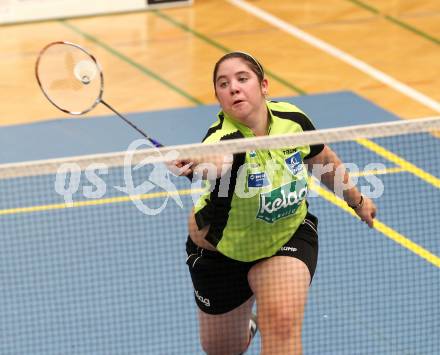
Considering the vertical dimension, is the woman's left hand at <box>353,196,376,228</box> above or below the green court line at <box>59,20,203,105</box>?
below

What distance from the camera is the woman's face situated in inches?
229

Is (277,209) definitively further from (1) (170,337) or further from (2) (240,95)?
(1) (170,337)

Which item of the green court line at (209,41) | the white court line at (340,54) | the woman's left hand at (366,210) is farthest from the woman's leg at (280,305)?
the green court line at (209,41)

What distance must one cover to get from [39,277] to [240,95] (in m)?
3.05

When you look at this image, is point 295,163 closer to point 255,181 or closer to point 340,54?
point 255,181

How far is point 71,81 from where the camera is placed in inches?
249

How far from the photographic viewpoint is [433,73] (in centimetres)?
1218

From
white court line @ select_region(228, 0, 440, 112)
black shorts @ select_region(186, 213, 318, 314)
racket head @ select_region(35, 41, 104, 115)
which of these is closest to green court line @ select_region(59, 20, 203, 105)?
white court line @ select_region(228, 0, 440, 112)

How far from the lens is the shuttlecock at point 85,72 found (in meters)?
6.28

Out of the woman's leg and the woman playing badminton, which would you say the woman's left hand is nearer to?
the woman playing badminton

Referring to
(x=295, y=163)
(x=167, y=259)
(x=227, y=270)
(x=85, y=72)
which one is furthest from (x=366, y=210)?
(x=167, y=259)

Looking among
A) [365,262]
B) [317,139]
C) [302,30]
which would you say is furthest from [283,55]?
[317,139]

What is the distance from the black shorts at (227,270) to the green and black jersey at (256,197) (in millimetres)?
80

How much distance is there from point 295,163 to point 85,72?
1287 millimetres
